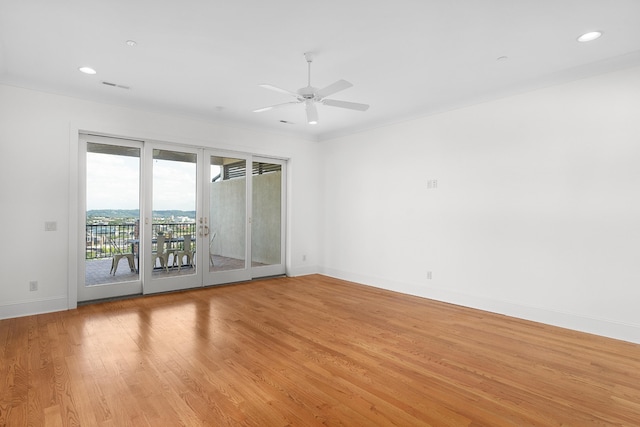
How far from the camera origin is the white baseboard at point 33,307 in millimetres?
3963

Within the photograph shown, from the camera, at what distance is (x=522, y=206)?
413 cm

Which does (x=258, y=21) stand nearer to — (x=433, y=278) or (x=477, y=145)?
(x=477, y=145)

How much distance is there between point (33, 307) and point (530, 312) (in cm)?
612

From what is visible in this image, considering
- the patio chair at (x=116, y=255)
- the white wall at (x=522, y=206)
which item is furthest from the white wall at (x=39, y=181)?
the white wall at (x=522, y=206)

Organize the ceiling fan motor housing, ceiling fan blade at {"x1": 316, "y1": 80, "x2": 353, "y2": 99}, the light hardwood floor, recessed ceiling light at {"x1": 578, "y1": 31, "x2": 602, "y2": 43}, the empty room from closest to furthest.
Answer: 1. the light hardwood floor
2. the empty room
3. recessed ceiling light at {"x1": 578, "y1": 31, "x2": 602, "y2": 43}
4. ceiling fan blade at {"x1": 316, "y1": 80, "x2": 353, "y2": 99}
5. the ceiling fan motor housing

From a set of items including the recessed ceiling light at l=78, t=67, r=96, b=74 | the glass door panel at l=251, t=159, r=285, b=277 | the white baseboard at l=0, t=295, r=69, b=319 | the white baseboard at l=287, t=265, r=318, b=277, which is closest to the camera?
the recessed ceiling light at l=78, t=67, r=96, b=74

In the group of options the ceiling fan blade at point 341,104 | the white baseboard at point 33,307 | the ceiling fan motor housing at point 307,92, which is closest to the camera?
the ceiling fan motor housing at point 307,92

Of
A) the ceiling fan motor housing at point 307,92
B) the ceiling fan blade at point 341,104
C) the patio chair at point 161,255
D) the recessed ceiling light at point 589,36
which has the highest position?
the recessed ceiling light at point 589,36

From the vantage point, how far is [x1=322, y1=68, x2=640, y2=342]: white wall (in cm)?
347

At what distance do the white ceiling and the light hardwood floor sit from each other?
9.41 ft

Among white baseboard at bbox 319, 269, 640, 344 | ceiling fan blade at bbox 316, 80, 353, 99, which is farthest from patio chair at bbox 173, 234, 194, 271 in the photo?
ceiling fan blade at bbox 316, 80, 353, 99

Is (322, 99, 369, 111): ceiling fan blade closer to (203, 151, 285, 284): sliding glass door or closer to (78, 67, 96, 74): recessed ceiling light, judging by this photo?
(78, 67, 96, 74): recessed ceiling light

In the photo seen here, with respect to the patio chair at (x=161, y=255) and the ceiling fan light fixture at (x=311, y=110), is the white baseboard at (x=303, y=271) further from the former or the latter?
the ceiling fan light fixture at (x=311, y=110)

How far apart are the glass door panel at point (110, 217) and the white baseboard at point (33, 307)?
259 mm
